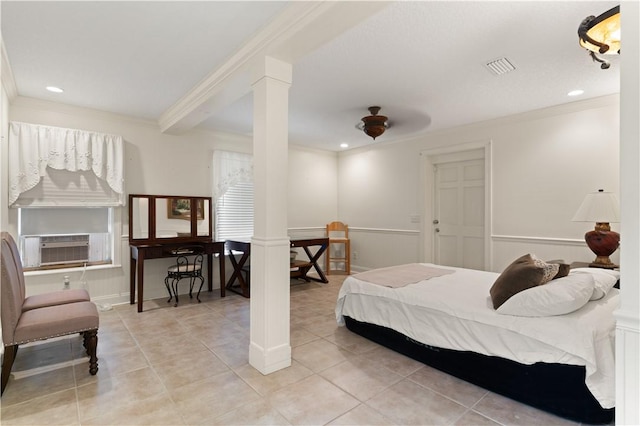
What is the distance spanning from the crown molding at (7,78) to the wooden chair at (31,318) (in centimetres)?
138

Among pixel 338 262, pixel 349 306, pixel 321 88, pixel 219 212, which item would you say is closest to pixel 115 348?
pixel 349 306

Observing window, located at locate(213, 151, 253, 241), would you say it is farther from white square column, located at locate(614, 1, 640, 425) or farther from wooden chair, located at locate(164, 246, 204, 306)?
white square column, located at locate(614, 1, 640, 425)

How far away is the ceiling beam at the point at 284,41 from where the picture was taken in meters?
1.80

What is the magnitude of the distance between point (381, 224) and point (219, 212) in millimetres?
2742

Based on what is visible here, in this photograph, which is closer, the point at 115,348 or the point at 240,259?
the point at 115,348

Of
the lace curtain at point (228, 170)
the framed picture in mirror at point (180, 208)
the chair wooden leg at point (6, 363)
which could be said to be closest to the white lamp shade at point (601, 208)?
the lace curtain at point (228, 170)

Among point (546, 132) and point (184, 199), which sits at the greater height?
point (546, 132)

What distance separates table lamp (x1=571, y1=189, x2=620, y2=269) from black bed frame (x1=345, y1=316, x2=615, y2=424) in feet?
6.04

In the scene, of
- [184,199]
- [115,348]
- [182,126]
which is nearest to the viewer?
[115,348]

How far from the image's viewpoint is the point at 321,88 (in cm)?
329

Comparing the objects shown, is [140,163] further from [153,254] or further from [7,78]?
[7,78]

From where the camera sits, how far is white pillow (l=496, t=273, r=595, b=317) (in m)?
1.97

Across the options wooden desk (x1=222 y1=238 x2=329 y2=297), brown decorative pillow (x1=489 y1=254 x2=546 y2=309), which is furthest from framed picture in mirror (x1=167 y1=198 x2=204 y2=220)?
brown decorative pillow (x1=489 y1=254 x2=546 y2=309)

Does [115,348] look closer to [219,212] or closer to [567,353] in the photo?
[219,212]
